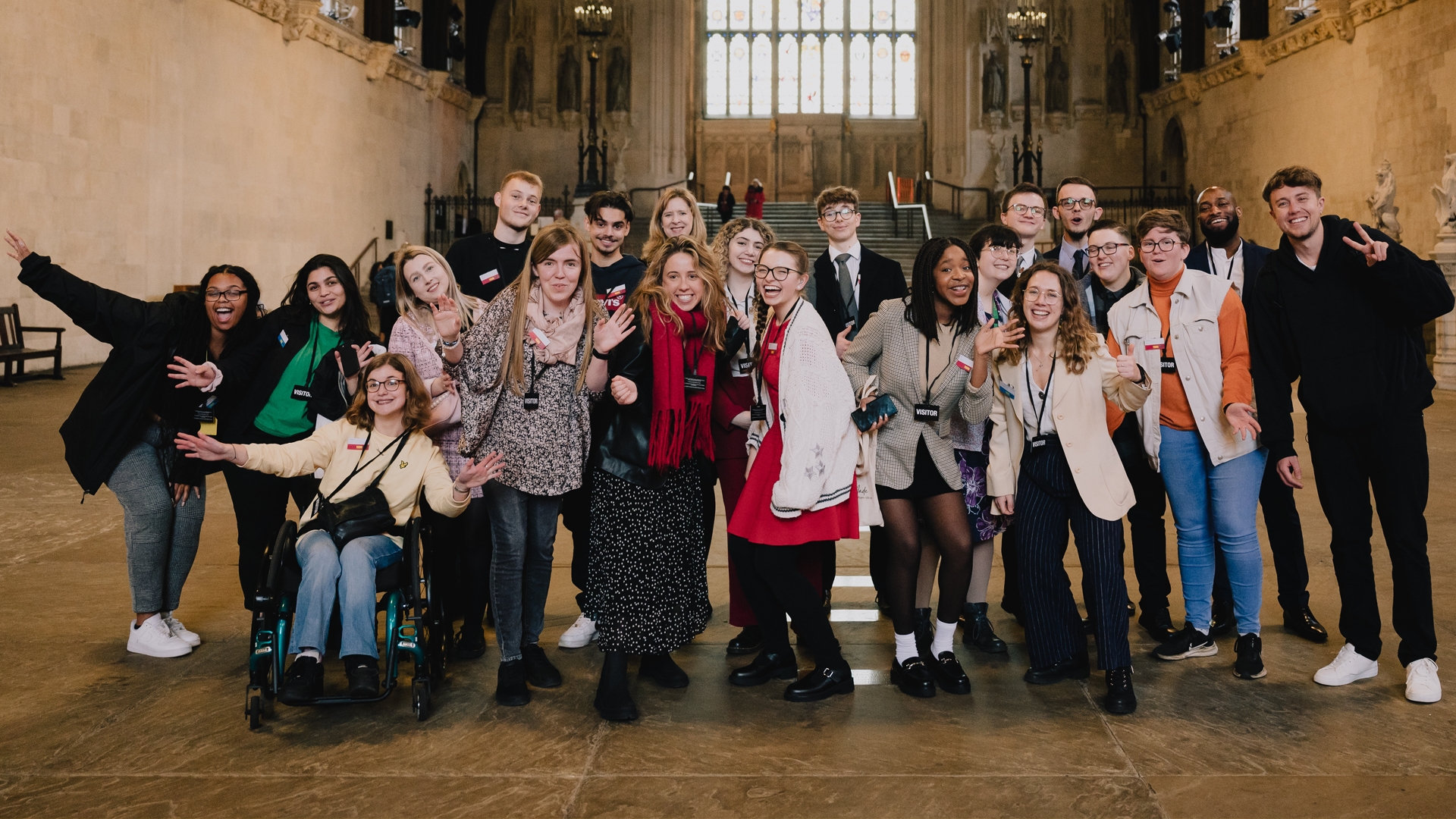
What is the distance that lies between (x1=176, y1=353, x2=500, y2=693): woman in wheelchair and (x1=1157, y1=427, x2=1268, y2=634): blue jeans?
2.43 m

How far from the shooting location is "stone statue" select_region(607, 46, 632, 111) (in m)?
25.8

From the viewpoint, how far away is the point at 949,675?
370 cm

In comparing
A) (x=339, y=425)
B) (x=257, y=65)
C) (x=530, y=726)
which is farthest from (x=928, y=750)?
(x=257, y=65)

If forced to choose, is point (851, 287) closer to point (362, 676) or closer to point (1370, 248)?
point (1370, 248)

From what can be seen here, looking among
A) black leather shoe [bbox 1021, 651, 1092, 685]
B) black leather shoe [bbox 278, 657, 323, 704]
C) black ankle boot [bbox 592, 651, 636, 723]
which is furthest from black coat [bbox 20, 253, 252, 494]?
black leather shoe [bbox 1021, 651, 1092, 685]

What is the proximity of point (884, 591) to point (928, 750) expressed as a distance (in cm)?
146

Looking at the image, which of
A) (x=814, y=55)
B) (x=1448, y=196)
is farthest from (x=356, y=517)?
(x=814, y=55)

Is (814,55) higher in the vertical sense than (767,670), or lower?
higher

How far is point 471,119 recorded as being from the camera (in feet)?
85.3

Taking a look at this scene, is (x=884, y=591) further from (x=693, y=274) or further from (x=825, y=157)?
(x=825, y=157)

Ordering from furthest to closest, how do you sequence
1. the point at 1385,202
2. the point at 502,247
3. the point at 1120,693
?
the point at 1385,202 < the point at 502,247 < the point at 1120,693

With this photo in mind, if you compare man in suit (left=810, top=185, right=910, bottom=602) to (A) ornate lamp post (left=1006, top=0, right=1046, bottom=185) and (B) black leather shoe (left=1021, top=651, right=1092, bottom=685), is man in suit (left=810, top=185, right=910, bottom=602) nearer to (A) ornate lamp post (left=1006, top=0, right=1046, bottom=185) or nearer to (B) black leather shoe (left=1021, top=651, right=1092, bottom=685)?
(B) black leather shoe (left=1021, top=651, right=1092, bottom=685)

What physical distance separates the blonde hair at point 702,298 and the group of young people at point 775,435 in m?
0.01

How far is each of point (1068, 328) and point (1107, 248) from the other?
668mm
